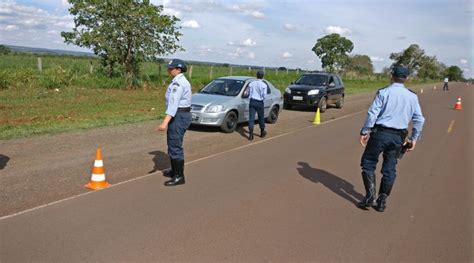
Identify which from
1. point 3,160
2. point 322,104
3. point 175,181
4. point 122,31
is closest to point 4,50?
point 122,31

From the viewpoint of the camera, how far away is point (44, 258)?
3.81 m

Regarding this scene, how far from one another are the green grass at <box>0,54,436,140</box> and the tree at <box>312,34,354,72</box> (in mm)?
25625

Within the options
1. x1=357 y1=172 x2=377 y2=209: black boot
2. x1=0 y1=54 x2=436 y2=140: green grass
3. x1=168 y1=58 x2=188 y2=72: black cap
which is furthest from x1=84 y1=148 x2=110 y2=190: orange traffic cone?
x1=0 y1=54 x2=436 y2=140: green grass

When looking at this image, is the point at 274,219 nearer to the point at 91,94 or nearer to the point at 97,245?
the point at 97,245

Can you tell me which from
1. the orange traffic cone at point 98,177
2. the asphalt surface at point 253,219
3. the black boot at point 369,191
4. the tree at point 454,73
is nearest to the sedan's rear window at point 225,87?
→ the asphalt surface at point 253,219

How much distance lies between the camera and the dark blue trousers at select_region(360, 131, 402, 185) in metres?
5.26

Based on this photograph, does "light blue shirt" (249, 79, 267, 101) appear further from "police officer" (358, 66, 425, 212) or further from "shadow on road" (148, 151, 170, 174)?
"police officer" (358, 66, 425, 212)

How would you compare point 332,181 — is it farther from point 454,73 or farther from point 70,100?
point 454,73

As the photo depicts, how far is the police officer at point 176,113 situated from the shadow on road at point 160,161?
0.97 metres

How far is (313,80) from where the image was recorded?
19.6m

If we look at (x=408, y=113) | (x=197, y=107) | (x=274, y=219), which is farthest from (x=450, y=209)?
(x=197, y=107)

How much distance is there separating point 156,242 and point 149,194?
65.1 inches

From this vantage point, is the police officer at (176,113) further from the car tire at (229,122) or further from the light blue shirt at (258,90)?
the car tire at (229,122)

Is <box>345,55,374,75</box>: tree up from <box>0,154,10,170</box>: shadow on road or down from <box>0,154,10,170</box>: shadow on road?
up
